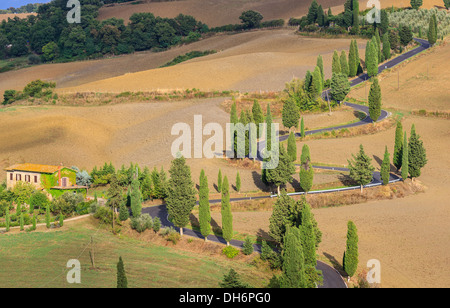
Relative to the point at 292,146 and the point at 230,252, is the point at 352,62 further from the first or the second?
the point at 230,252

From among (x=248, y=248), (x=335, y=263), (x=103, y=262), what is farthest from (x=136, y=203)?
(x=335, y=263)

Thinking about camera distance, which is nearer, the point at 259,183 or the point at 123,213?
the point at 123,213

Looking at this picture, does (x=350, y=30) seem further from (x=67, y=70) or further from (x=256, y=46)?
(x=67, y=70)

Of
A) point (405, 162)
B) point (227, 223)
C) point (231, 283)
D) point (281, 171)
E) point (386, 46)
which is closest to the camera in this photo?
point (231, 283)

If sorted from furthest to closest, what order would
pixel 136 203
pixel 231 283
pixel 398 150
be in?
1. pixel 398 150
2. pixel 136 203
3. pixel 231 283

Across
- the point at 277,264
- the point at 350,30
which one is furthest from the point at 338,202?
the point at 350,30

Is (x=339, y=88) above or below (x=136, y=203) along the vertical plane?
above

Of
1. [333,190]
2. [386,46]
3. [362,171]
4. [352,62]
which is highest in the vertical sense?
[386,46]
